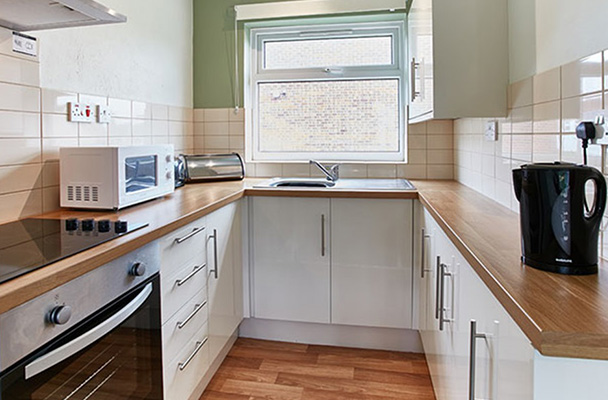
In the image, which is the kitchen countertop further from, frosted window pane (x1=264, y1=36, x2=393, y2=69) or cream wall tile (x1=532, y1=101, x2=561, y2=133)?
frosted window pane (x1=264, y1=36, x2=393, y2=69)

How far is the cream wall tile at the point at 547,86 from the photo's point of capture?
140 cm

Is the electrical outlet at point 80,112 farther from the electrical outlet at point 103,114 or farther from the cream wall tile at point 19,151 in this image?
the cream wall tile at point 19,151

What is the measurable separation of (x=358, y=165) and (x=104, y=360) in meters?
2.18

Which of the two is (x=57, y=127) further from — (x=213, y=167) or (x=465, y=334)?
(x=465, y=334)

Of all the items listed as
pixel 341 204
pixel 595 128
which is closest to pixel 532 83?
pixel 595 128

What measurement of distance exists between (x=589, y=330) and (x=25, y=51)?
6.30ft

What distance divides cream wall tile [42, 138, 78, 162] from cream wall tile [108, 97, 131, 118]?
0.36 metres

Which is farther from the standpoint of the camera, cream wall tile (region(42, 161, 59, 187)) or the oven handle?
cream wall tile (region(42, 161, 59, 187))

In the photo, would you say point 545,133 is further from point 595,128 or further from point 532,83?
point 595,128

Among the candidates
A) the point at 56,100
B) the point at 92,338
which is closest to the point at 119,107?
the point at 56,100

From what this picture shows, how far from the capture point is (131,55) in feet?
Result: 7.91

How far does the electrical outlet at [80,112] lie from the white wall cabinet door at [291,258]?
3.04ft

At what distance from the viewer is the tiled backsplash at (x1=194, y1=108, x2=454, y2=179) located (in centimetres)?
296

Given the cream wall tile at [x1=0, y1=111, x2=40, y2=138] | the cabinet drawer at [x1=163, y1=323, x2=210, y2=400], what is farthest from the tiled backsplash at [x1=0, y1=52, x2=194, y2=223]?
the cabinet drawer at [x1=163, y1=323, x2=210, y2=400]
